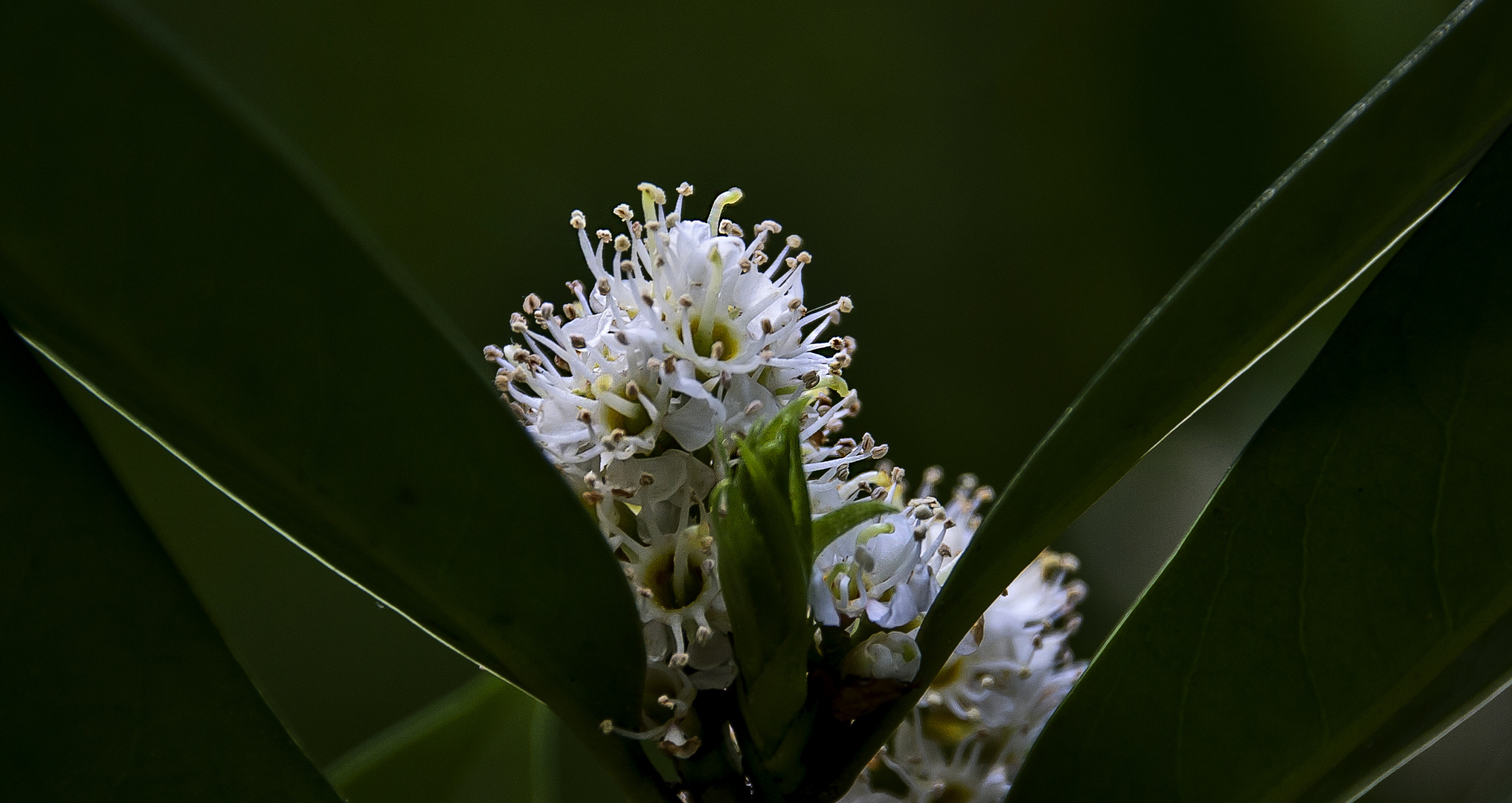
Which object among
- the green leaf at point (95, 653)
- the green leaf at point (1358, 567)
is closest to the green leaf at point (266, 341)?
the green leaf at point (95, 653)

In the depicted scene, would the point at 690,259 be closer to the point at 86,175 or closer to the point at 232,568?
the point at 86,175

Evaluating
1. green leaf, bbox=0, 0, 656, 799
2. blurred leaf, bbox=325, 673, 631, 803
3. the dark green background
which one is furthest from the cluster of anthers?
the dark green background

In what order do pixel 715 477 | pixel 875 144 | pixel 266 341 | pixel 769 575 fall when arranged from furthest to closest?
1. pixel 875 144
2. pixel 715 477
3. pixel 769 575
4. pixel 266 341

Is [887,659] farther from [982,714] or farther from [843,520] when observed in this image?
[982,714]

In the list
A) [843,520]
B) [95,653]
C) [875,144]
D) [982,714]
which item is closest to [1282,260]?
[843,520]

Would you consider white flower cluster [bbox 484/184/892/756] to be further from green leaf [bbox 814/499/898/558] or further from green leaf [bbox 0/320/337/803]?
green leaf [bbox 0/320/337/803]

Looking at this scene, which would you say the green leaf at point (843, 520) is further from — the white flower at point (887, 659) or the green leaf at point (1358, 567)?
the green leaf at point (1358, 567)
